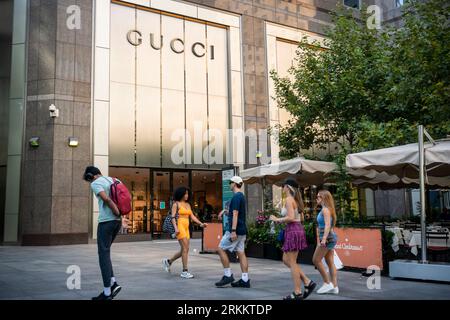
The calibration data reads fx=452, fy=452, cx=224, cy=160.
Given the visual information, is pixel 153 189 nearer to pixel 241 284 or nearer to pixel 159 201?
pixel 159 201

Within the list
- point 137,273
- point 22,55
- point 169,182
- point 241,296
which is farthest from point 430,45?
point 22,55

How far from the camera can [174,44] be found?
2031cm

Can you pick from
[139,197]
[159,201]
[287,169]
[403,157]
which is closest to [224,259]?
[403,157]

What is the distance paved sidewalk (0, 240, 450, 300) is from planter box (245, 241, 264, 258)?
0.37 m

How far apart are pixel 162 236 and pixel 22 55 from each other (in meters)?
9.33

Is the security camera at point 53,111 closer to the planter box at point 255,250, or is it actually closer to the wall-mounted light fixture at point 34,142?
the wall-mounted light fixture at point 34,142

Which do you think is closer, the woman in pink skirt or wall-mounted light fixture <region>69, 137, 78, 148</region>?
the woman in pink skirt

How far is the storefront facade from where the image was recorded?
1705cm

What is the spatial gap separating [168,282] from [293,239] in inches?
109

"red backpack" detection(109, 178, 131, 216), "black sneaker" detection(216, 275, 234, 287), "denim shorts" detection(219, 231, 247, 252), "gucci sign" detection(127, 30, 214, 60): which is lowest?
"black sneaker" detection(216, 275, 234, 287)

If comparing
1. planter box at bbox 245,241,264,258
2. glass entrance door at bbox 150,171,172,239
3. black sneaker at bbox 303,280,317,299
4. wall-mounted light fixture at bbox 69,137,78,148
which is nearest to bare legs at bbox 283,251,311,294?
black sneaker at bbox 303,280,317,299

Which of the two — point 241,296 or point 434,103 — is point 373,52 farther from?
point 241,296

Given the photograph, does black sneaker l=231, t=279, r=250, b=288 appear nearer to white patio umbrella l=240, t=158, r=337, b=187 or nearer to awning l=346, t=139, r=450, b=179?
awning l=346, t=139, r=450, b=179

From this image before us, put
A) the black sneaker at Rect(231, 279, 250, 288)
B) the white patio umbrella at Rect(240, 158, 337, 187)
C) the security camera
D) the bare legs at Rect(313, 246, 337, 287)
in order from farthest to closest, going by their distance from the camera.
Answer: the security camera
the white patio umbrella at Rect(240, 158, 337, 187)
the black sneaker at Rect(231, 279, 250, 288)
the bare legs at Rect(313, 246, 337, 287)
